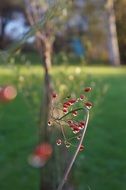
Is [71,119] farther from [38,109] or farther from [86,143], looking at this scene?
[86,143]

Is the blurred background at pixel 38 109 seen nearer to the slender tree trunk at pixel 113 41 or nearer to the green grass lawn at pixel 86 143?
the green grass lawn at pixel 86 143

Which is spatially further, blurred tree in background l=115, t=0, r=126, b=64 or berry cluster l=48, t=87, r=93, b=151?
blurred tree in background l=115, t=0, r=126, b=64

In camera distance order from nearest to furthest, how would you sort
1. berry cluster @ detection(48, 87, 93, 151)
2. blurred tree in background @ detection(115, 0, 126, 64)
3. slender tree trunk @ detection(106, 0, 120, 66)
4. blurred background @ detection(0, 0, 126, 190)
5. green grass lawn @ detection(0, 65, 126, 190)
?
berry cluster @ detection(48, 87, 93, 151)
blurred background @ detection(0, 0, 126, 190)
green grass lawn @ detection(0, 65, 126, 190)
blurred tree in background @ detection(115, 0, 126, 64)
slender tree trunk @ detection(106, 0, 120, 66)

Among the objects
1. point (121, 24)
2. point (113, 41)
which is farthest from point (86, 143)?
point (121, 24)

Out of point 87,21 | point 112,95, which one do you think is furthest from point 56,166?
point 87,21

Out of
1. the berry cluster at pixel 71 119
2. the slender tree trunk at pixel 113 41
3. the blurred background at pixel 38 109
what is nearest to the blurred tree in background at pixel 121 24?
the slender tree trunk at pixel 113 41

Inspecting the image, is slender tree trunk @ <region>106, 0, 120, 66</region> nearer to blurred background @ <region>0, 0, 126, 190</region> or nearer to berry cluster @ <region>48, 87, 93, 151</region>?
blurred background @ <region>0, 0, 126, 190</region>

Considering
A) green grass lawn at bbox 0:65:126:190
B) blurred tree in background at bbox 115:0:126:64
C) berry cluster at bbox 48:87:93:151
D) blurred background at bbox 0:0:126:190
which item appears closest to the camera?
berry cluster at bbox 48:87:93:151

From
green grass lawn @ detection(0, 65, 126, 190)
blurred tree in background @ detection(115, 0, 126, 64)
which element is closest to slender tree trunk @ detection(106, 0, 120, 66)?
blurred tree in background @ detection(115, 0, 126, 64)

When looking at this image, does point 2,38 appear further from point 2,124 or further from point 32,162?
point 32,162

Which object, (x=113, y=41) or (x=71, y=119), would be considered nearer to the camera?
(x=71, y=119)
